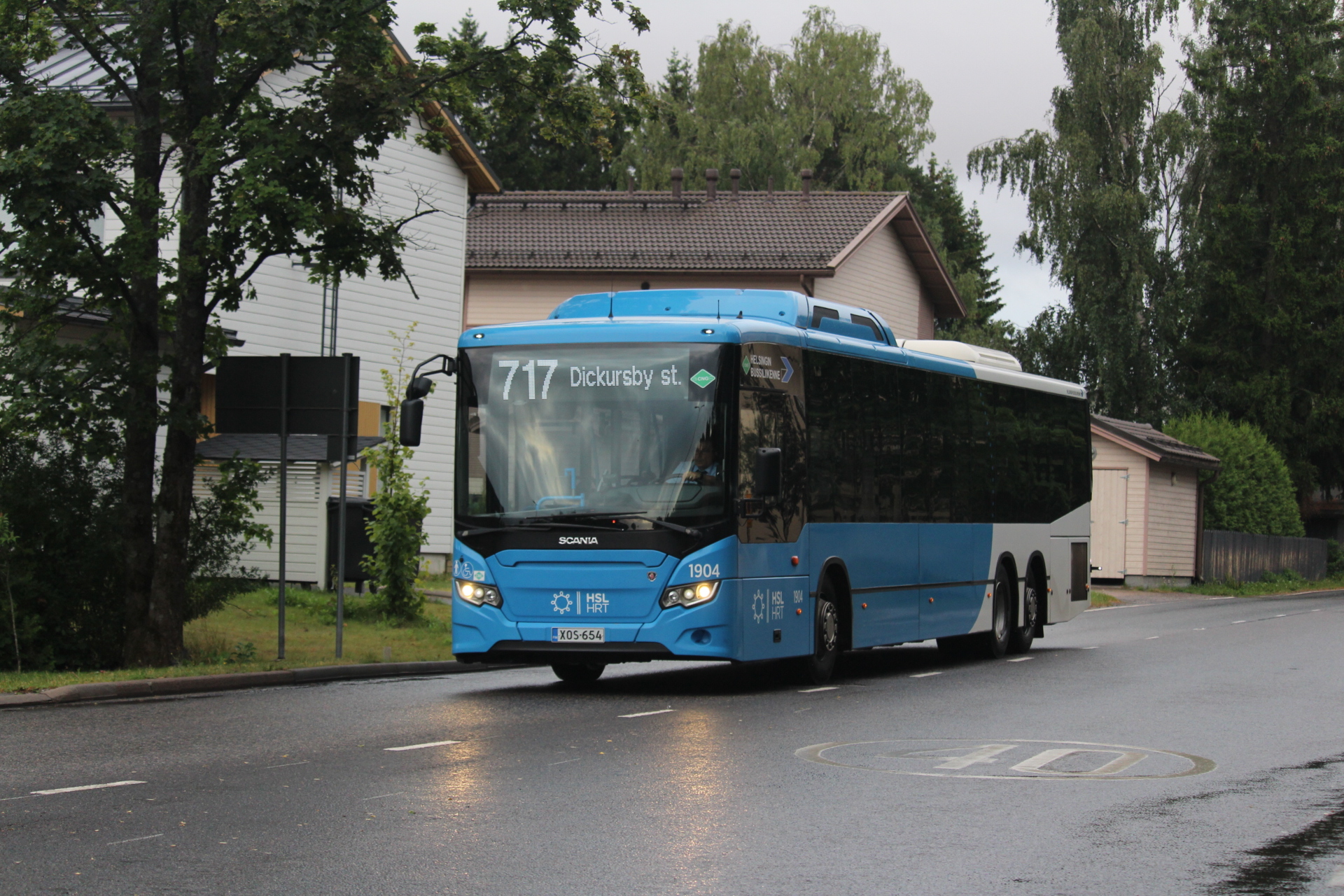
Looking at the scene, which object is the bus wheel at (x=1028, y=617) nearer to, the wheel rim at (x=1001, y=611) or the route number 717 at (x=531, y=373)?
the wheel rim at (x=1001, y=611)

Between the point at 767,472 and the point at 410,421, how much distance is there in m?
2.96

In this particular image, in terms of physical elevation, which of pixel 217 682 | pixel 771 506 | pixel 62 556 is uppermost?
pixel 771 506

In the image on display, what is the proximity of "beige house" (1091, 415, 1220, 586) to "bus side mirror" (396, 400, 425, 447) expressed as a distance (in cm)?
3224

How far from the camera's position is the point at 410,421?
1409 cm

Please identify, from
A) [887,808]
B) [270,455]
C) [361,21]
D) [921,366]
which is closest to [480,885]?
[887,808]

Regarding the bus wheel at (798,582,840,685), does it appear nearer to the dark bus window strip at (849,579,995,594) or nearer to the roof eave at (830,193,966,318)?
the dark bus window strip at (849,579,995,594)

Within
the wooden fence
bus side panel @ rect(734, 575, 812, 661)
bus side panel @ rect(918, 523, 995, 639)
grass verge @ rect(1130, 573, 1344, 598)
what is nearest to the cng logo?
bus side panel @ rect(734, 575, 812, 661)

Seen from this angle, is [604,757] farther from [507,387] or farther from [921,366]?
[921,366]

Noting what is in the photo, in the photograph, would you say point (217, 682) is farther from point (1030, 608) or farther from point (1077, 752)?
point (1030, 608)

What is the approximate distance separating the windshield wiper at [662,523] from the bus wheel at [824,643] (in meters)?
1.91

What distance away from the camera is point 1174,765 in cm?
1015

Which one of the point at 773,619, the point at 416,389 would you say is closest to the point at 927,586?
the point at 773,619

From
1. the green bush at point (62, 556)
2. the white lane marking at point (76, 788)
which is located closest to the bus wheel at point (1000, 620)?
the green bush at point (62, 556)

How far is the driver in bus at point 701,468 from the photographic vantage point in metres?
13.9
